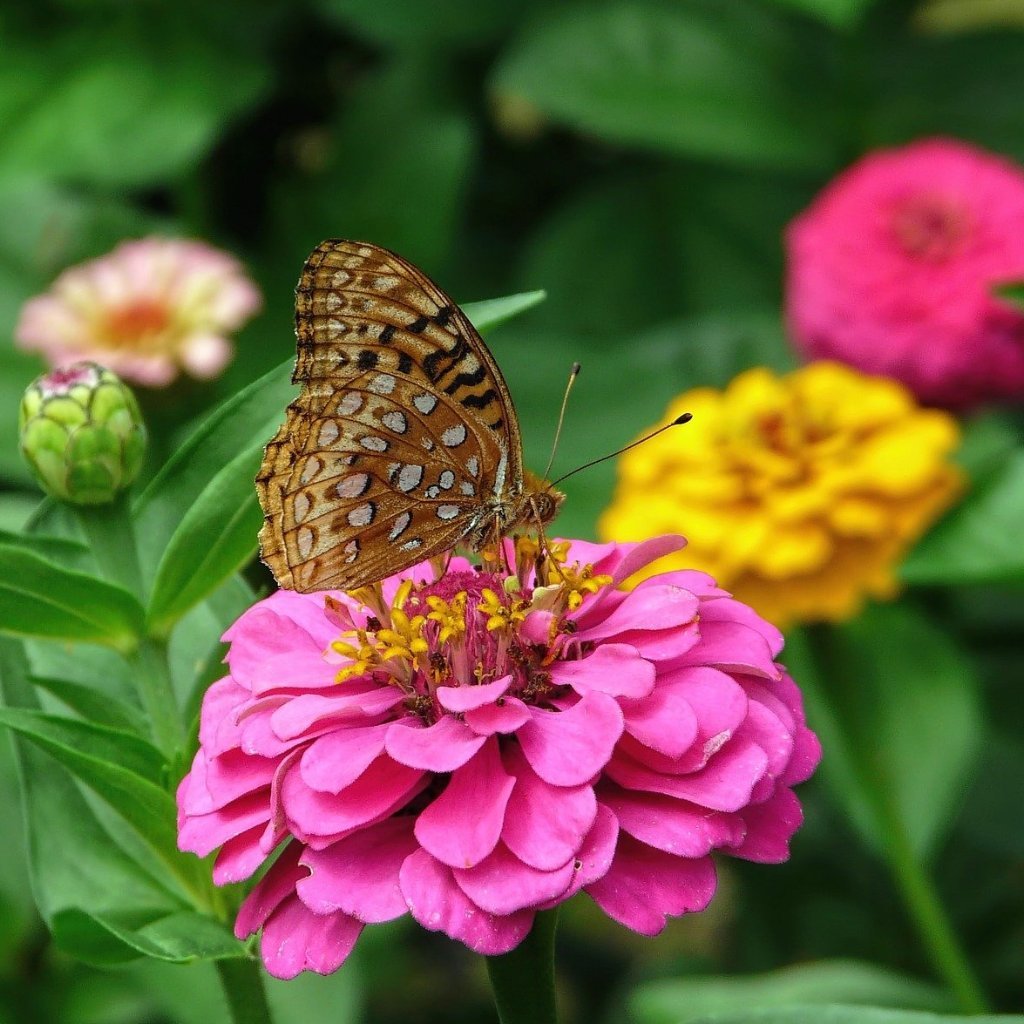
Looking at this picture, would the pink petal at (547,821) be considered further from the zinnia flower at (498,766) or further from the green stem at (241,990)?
the green stem at (241,990)

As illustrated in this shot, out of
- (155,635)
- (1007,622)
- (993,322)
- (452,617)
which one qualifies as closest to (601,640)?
(452,617)

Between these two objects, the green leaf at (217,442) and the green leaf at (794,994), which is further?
the green leaf at (794,994)

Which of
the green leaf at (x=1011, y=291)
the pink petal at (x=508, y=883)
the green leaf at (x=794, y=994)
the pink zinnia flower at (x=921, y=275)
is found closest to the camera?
the pink petal at (x=508, y=883)

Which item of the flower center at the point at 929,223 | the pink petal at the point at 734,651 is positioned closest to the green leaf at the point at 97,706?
the pink petal at the point at 734,651

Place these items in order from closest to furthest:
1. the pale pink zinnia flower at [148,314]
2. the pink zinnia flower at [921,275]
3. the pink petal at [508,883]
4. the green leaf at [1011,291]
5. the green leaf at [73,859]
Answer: the pink petal at [508,883]
the green leaf at [73,859]
the green leaf at [1011,291]
the pink zinnia flower at [921,275]
the pale pink zinnia flower at [148,314]

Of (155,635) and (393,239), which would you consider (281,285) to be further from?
(155,635)

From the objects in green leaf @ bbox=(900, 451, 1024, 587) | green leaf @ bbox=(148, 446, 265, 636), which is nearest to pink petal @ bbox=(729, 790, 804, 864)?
green leaf @ bbox=(148, 446, 265, 636)
